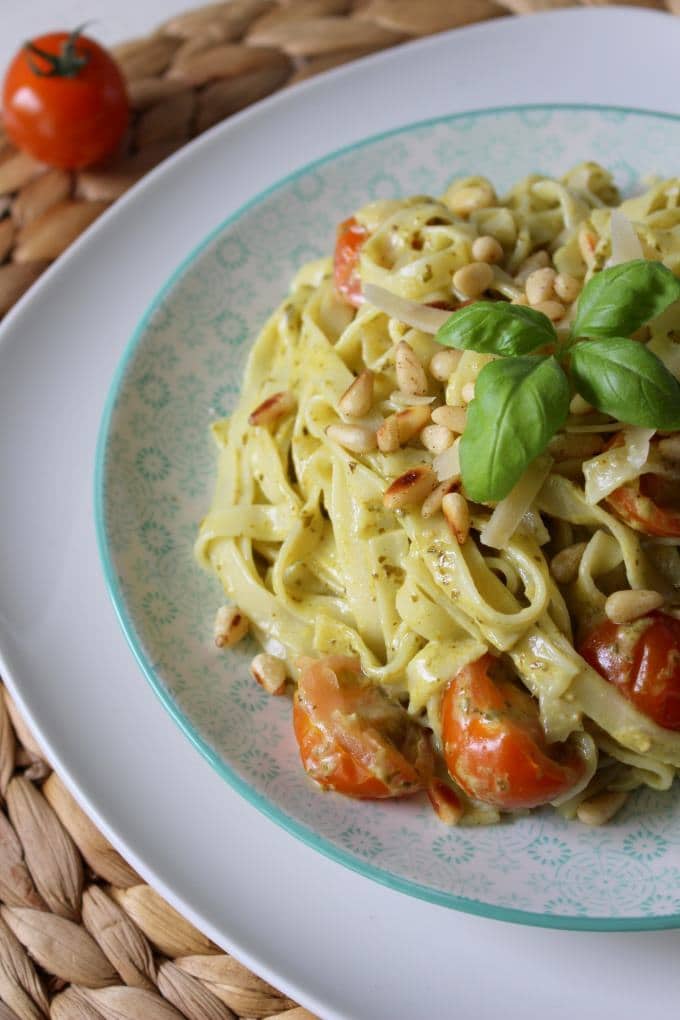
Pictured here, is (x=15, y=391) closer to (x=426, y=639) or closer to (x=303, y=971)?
(x=426, y=639)

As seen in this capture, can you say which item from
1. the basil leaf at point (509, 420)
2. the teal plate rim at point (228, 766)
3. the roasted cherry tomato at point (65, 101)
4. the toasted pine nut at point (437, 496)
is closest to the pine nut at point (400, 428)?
the toasted pine nut at point (437, 496)

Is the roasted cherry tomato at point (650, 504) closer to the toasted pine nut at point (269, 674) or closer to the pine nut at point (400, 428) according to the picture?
the pine nut at point (400, 428)

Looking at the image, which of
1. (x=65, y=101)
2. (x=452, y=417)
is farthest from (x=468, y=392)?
(x=65, y=101)

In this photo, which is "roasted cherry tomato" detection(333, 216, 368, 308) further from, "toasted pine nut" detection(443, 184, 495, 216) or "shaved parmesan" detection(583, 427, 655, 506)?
"shaved parmesan" detection(583, 427, 655, 506)

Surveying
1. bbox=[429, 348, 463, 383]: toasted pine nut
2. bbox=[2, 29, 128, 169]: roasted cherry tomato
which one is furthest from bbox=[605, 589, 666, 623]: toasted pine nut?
bbox=[2, 29, 128, 169]: roasted cherry tomato

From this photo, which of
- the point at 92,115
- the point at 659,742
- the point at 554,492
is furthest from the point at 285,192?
the point at 659,742
